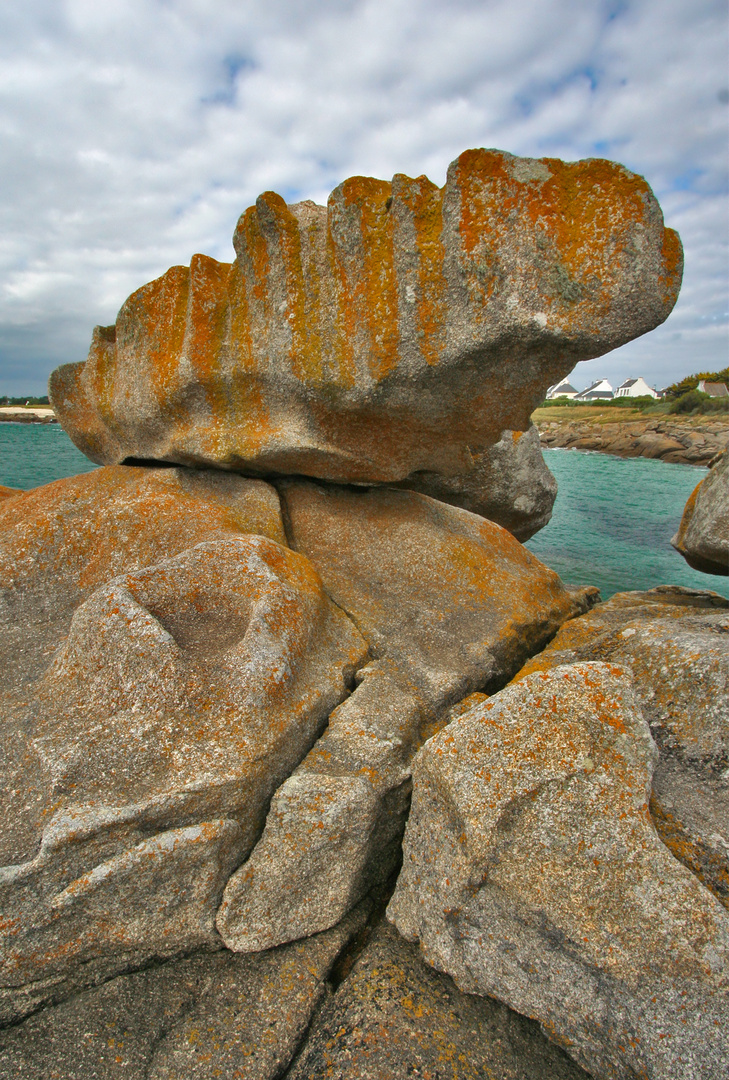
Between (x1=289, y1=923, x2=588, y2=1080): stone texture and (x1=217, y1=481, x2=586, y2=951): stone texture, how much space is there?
57 cm

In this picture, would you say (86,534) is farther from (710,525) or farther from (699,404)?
(699,404)

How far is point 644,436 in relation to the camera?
66.0 meters

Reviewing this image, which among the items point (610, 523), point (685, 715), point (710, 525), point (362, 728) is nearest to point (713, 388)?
point (610, 523)

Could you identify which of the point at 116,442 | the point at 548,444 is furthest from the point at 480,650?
the point at 548,444

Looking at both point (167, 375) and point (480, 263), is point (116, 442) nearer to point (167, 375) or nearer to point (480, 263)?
point (167, 375)

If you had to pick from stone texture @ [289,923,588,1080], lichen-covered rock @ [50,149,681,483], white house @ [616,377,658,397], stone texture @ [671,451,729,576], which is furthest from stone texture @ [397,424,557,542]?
white house @ [616,377,658,397]

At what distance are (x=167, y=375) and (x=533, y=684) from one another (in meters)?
6.04

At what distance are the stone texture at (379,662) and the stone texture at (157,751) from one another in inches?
10.4

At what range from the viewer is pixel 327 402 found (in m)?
6.63

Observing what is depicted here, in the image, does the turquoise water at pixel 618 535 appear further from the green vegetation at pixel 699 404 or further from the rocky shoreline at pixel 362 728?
the green vegetation at pixel 699 404

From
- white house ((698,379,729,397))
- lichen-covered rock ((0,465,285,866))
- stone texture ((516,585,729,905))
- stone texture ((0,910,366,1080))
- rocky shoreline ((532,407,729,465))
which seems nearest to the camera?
stone texture ((0,910,366,1080))

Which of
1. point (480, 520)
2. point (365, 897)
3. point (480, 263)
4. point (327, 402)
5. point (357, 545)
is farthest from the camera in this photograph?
point (480, 520)

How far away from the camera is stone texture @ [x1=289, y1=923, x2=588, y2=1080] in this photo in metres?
3.09

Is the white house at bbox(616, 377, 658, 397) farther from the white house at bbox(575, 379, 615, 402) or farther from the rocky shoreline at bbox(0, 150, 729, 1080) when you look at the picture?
the rocky shoreline at bbox(0, 150, 729, 1080)
